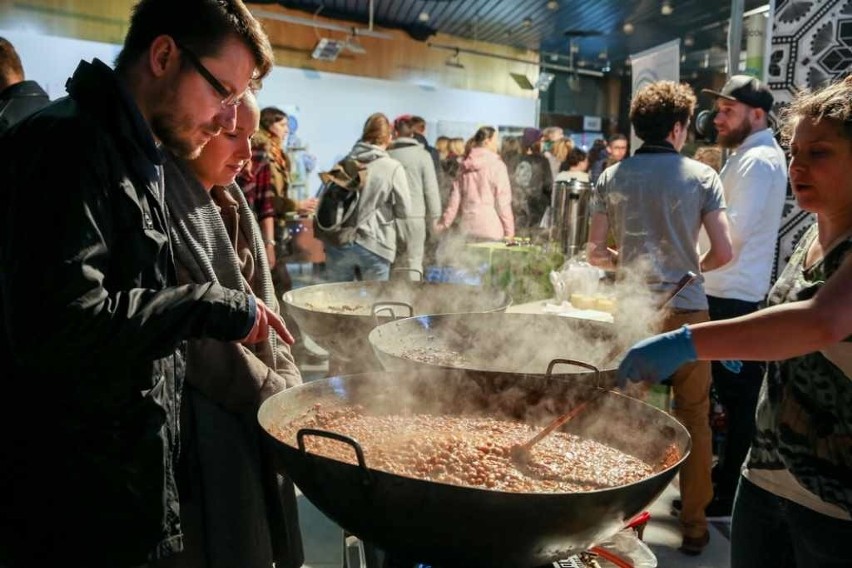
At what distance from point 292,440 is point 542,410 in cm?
76

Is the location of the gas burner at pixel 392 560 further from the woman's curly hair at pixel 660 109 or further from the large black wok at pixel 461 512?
the woman's curly hair at pixel 660 109

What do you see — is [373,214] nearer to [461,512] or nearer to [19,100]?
[19,100]

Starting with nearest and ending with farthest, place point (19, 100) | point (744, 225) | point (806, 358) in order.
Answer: point (806, 358), point (744, 225), point (19, 100)

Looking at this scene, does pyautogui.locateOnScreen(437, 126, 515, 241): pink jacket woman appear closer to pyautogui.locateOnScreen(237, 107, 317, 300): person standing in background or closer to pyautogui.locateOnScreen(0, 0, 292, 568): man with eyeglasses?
pyautogui.locateOnScreen(237, 107, 317, 300): person standing in background

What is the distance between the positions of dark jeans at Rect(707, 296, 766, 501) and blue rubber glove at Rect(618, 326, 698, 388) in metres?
2.38

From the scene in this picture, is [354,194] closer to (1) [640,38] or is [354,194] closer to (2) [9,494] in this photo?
(2) [9,494]

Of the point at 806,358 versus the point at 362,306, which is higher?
the point at 806,358

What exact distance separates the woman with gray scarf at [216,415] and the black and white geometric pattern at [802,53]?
302cm

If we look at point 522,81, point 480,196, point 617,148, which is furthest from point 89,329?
point 522,81

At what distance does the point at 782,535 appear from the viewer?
5.99 feet

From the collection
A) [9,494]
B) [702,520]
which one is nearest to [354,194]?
[702,520]

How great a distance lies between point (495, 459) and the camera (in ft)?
5.57

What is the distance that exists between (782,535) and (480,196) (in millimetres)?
5258

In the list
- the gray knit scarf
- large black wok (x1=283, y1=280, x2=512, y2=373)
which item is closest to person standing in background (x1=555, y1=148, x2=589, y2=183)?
large black wok (x1=283, y1=280, x2=512, y2=373)
